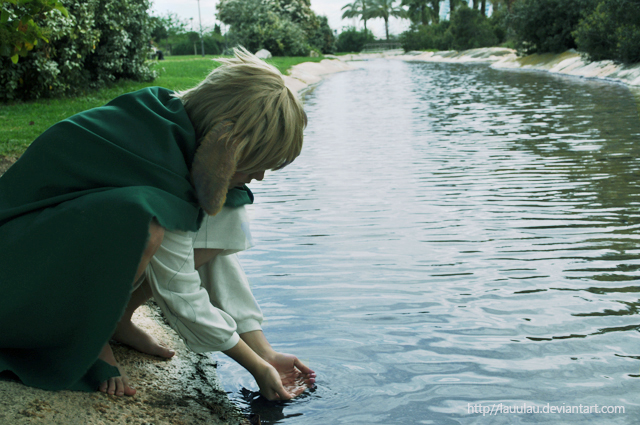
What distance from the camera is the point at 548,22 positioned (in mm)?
24469

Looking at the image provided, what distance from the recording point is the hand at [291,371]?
2.16 meters

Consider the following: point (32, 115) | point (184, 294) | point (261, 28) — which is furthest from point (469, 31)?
point (184, 294)

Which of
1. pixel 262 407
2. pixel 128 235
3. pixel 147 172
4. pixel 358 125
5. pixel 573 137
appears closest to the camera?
pixel 128 235

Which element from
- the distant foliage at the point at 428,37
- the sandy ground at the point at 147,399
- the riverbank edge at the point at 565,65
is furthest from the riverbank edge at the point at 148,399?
the distant foliage at the point at 428,37

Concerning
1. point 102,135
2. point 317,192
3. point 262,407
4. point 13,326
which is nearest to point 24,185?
point 102,135

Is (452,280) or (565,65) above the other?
(565,65)

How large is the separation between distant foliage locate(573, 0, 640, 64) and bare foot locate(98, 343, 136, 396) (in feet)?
A: 53.5

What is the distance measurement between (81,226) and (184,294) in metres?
0.35

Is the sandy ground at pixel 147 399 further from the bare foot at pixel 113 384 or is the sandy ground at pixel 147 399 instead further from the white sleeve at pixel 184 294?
the white sleeve at pixel 184 294

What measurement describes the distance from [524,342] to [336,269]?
122 cm

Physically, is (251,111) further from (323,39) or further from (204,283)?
(323,39)

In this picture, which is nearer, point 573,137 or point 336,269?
point 336,269

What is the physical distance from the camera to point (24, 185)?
1806 mm

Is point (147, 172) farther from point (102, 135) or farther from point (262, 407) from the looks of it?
point (262, 407)
